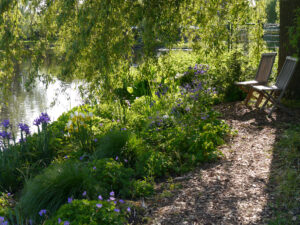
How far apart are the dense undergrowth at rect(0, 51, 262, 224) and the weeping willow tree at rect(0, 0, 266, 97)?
1.63 feet

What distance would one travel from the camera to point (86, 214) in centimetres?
260

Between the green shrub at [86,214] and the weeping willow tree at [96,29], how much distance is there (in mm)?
1853

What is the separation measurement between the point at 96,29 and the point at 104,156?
148 centimetres

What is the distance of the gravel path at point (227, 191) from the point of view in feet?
10.2

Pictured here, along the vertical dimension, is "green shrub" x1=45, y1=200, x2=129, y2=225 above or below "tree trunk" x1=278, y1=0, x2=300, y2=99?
below

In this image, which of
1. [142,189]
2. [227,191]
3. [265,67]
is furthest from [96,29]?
[265,67]

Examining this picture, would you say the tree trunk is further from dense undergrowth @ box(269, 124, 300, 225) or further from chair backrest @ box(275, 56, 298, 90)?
dense undergrowth @ box(269, 124, 300, 225)

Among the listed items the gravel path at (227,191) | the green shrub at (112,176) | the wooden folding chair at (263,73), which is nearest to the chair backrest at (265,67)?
the wooden folding chair at (263,73)

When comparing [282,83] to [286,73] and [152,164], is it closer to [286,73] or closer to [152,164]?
[286,73]

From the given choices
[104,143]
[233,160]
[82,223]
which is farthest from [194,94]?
[82,223]

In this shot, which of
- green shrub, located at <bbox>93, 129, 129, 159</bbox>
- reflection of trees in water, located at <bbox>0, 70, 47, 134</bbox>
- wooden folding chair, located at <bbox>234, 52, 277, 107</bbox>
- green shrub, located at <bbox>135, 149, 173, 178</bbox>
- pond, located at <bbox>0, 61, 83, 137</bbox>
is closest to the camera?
green shrub, located at <bbox>135, 149, 173, 178</bbox>

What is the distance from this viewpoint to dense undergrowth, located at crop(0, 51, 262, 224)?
9.96 feet

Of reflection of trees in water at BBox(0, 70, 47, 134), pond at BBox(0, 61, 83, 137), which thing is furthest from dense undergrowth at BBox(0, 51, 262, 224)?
reflection of trees in water at BBox(0, 70, 47, 134)

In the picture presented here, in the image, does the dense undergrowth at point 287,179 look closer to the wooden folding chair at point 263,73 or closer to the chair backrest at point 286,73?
the chair backrest at point 286,73
